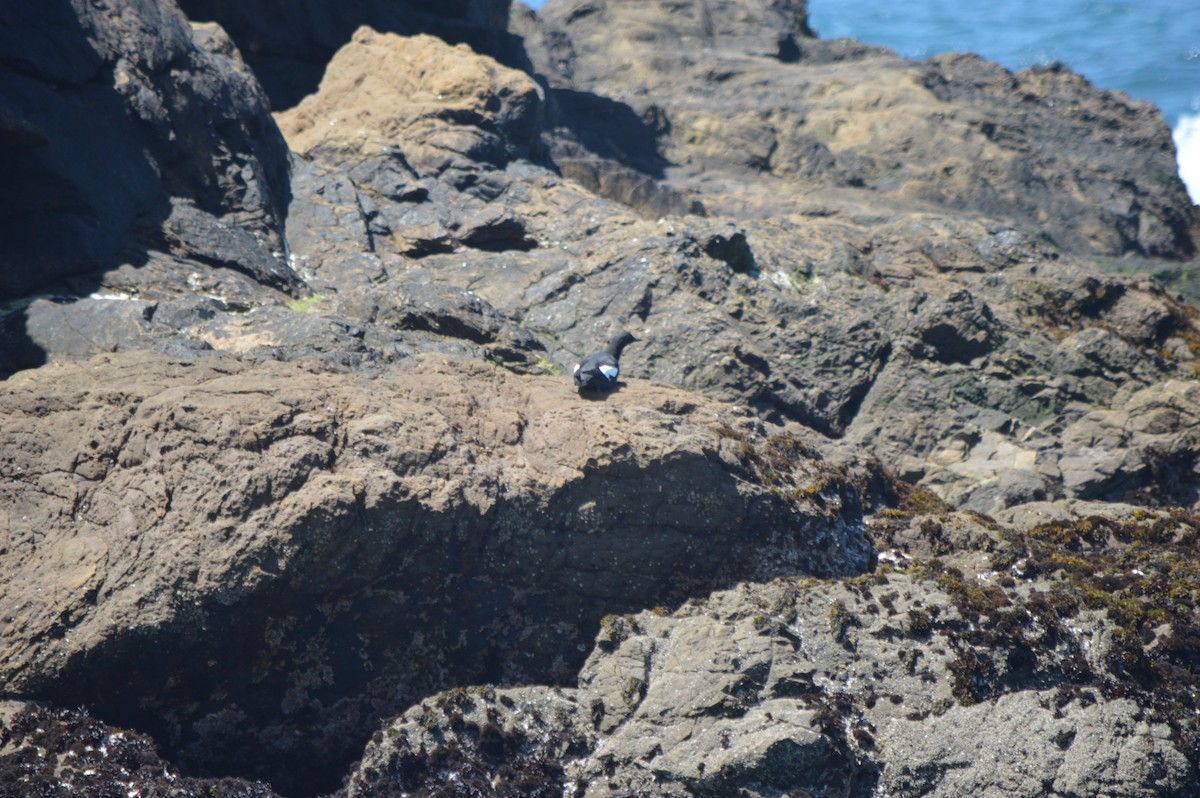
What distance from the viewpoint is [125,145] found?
11664 mm

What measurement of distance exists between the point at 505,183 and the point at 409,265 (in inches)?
99.9

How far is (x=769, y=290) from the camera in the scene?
43.0ft

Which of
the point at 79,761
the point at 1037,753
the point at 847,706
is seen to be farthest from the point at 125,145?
the point at 1037,753

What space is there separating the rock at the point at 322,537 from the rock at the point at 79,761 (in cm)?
16

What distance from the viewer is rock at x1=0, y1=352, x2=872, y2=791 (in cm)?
766

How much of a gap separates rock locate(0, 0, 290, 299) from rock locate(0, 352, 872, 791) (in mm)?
2293

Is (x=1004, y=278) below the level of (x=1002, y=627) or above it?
above

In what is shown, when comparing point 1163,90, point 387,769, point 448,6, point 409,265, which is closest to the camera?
point 387,769

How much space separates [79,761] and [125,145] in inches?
287

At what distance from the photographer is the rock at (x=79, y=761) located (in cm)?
705

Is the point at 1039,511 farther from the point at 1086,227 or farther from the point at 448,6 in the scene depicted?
the point at 448,6

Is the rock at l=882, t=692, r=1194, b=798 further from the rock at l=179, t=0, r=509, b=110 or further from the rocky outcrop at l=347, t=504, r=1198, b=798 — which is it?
the rock at l=179, t=0, r=509, b=110

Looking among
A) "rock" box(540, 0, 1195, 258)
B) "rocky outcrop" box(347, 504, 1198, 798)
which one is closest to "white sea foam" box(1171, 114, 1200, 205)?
"rock" box(540, 0, 1195, 258)

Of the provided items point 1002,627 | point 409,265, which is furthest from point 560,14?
point 1002,627
